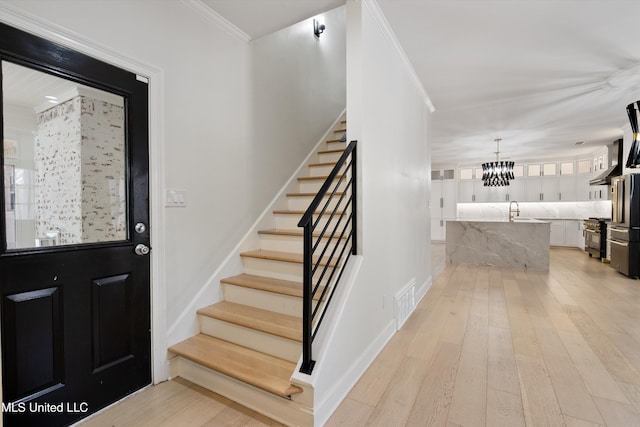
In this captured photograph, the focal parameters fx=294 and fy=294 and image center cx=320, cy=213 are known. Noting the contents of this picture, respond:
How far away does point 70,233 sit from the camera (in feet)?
5.29

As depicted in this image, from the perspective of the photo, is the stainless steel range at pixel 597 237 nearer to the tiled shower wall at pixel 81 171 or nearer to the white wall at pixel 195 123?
the white wall at pixel 195 123

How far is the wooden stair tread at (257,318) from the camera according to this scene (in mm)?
1900

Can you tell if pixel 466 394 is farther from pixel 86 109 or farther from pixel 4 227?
pixel 86 109

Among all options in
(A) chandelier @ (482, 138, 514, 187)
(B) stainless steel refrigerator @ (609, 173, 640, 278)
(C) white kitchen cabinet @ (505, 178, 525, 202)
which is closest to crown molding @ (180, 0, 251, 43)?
(A) chandelier @ (482, 138, 514, 187)

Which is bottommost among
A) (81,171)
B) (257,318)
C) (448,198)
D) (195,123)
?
(257,318)

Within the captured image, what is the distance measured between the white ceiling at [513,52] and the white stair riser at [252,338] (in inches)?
92.1

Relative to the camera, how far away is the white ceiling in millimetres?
2186

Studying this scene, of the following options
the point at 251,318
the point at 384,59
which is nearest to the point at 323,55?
the point at 384,59

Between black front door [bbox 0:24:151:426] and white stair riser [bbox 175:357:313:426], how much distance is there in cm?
28

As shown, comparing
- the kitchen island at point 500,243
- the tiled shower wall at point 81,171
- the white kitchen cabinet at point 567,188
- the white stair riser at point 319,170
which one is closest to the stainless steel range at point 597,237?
the white kitchen cabinet at point 567,188

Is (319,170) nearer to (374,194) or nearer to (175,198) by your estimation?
(374,194)

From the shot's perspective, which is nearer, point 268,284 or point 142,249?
point 142,249

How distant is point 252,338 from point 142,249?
925 mm

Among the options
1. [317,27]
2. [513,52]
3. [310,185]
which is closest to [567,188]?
[513,52]
